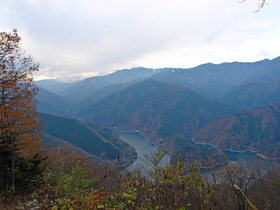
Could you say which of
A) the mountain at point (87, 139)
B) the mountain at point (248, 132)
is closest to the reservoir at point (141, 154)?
the mountain at point (87, 139)

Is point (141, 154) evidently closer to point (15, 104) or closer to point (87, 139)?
point (87, 139)

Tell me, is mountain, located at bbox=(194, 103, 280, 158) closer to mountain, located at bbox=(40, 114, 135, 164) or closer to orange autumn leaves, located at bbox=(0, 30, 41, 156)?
mountain, located at bbox=(40, 114, 135, 164)

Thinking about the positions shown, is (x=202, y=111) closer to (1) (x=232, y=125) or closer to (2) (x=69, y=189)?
(1) (x=232, y=125)

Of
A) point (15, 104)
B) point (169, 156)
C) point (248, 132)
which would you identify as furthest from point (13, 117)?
point (248, 132)

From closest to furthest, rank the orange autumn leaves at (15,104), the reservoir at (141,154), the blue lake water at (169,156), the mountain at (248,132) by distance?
the orange autumn leaves at (15,104) < the blue lake water at (169,156) < the reservoir at (141,154) < the mountain at (248,132)

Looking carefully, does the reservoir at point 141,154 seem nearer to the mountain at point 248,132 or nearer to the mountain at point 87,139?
the mountain at point 87,139

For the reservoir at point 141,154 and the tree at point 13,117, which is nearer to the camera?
the tree at point 13,117
